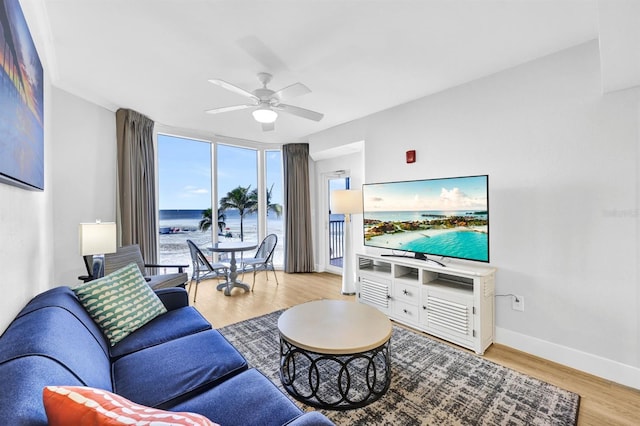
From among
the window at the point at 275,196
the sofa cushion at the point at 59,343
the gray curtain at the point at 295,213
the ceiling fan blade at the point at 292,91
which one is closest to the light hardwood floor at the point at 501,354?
the gray curtain at the point at 295,213

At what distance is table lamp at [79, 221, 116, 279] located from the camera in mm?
2357

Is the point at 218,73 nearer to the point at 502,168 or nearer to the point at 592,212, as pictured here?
the point at 502,168

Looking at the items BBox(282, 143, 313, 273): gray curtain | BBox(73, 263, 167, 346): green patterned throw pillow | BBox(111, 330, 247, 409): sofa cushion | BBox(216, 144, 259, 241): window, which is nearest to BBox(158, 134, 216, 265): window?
BBox(216, 144, 259, 241): window

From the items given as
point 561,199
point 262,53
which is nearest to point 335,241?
point 561,199

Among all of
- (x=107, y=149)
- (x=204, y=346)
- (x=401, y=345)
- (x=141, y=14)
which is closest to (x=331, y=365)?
(x=401, y=345)

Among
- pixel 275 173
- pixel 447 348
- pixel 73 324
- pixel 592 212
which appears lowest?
pixel 447 348

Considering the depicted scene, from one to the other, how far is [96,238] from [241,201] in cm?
293

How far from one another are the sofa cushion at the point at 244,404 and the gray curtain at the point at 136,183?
311 cm

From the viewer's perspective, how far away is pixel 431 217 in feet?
9.35

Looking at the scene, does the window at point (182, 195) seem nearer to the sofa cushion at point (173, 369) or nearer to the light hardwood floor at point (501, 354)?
the light hardwood floor at point (501, 354)

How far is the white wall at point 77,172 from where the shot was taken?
9.73 ft

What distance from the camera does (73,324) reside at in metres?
1.36

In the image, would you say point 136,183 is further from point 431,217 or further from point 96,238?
point 431,217

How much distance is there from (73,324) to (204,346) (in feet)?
2.11
